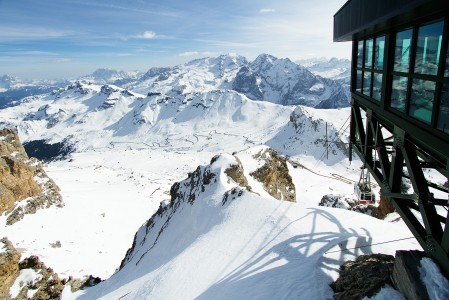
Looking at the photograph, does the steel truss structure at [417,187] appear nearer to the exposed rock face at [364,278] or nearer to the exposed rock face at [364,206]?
the exposed rock face at [364,278]

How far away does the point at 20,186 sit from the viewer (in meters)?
46.9

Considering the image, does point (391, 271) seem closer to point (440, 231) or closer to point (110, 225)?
point (440, 231)

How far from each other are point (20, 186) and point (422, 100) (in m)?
54.5

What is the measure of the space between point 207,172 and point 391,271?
2101 cm

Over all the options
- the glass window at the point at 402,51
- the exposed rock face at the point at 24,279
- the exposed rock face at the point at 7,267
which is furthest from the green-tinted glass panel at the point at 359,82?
the exposed rock face at the point at 7,267

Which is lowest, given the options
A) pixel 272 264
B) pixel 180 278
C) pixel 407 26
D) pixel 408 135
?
pixel 180 278

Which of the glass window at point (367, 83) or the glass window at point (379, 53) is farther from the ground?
the glass window at point (379, 53)

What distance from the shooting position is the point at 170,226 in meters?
26.9

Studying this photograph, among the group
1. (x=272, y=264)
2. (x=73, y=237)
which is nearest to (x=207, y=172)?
(x=272, y=264)

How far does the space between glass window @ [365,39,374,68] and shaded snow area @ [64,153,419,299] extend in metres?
7.21

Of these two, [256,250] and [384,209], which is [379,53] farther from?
[384,209]

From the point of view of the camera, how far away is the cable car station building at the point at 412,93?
6270 mm

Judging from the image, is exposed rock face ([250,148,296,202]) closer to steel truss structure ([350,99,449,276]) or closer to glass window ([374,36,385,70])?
steel truss structure ([350,99,449,276])

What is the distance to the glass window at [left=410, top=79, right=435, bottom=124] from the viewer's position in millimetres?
6695
